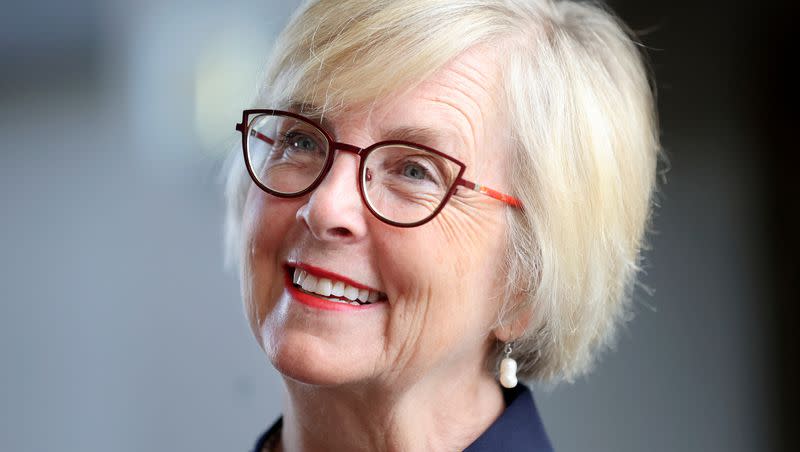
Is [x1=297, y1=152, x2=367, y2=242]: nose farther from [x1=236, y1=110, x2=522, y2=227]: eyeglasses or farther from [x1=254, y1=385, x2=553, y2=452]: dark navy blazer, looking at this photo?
[x1=254, y1=385, x2=553, y2=452]: dark navy blazer

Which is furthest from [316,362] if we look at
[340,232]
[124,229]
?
[124,229]

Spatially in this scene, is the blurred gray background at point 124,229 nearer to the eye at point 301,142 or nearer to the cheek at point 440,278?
the eye at point 301,142

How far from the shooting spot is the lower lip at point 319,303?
1254 millimetres

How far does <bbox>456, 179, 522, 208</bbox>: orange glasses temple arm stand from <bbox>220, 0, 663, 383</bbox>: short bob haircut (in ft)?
0.04

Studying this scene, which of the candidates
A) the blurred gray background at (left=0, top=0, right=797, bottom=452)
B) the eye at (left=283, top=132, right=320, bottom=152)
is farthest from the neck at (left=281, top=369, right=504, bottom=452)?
the blurred gray background at (left=0, top=0, right=797, bottom=452)

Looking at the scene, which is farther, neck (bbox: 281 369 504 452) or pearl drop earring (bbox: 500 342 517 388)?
pearl drop earring (bbox: 500 342 517 388)

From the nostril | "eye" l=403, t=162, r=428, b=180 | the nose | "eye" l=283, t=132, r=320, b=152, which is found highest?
"eye" l=403, t=162, r=428, b=180

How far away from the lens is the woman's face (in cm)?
124

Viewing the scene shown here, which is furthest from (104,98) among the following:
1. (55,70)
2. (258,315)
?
(258,315)

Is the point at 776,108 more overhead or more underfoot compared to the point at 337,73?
more overhead

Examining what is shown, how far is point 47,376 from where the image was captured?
9.05 feet

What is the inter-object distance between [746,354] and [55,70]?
220cm

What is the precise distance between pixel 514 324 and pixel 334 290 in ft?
1.10

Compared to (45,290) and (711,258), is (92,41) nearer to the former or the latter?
(45,290)
